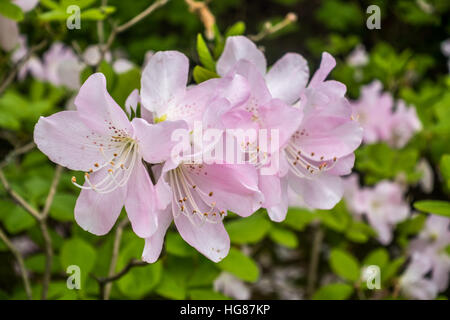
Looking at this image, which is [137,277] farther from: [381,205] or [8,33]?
[381,205]

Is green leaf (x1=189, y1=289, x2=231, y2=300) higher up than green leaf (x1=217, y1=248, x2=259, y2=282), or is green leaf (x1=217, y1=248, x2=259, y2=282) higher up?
green leaf (x1=217, y1=248, x2=259, y2=282)

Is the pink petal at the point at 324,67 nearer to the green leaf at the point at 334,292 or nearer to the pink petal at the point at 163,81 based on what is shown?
the pink petal at the point at 163,81

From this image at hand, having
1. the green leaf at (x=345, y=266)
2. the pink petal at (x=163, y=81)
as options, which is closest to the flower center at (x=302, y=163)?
the pink petal at (x=163, y=81)

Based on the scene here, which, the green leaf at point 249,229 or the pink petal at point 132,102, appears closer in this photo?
the pink petal at point 132,102

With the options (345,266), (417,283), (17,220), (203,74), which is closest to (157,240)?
(203,74)

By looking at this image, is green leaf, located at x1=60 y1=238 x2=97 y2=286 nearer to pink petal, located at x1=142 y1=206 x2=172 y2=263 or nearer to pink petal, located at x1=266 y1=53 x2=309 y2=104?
pink petal, located at x1=142 y1=206 x2=172 y2=263

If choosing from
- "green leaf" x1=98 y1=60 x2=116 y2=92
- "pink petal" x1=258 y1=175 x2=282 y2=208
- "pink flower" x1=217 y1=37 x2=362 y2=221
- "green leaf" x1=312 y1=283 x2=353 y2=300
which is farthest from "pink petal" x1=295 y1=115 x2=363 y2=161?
"green leaf" x1=312 y1=283 x2=353 y2=300
